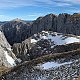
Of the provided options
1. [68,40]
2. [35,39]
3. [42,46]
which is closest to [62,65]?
[68,40]

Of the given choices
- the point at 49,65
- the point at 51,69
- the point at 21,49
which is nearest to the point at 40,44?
the point at 21,49

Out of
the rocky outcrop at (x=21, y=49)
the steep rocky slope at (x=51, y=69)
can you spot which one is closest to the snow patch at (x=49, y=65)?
the steep rocky slope at (x=51, y=69)

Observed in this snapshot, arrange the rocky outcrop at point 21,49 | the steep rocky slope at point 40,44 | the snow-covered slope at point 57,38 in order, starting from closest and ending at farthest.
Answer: the snow-covered slope at point 57,38, the steep rocky slope at point 40,44, the rocky outcrop at point 21,49

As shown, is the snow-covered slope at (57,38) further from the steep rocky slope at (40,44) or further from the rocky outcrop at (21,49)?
the rocky outcrop at (21,49)

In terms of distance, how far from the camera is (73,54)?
46.3m

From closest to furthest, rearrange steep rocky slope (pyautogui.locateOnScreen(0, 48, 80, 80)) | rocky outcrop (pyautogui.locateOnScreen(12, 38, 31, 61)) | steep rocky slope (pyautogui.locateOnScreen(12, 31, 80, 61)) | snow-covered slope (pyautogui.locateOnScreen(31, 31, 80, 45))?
steep rocky slope (pyautogui.locateOnScreen(0, 48, 80, 80))
snow-covered slope (pyautogui.locateOnScreen(31, 31, 80, 45))
steep rocky slope (pyautogui.locateOnScreen(12, 31, 80, 61))
rocky outcrop (pyautogui.locateOnScreen(12, 38, 31, 61))

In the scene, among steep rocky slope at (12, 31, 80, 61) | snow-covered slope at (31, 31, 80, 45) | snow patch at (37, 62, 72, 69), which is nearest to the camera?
snow patch at (37, 62, 72, 69)

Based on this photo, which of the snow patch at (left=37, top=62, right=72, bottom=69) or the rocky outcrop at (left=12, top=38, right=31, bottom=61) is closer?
the snow patch at (left=37, top=62, right=72, bottom=69)

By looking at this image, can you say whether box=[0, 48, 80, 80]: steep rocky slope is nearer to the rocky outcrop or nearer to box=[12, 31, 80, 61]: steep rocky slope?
box=[12, 31, 80, 61]: steep rocky slope

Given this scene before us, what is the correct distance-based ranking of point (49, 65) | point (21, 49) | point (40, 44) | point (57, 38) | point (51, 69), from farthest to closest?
point (21, 49) → point (40, 44) → point (57, 38) → point (49, 65) → point (51, 69)

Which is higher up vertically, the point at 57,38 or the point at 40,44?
the point at 57,38

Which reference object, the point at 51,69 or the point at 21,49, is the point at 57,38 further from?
the point at 51,69

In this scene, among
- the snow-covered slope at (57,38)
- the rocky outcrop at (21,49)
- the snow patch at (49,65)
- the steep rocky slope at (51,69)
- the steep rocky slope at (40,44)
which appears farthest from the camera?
the rocky outcrop at (21,49)

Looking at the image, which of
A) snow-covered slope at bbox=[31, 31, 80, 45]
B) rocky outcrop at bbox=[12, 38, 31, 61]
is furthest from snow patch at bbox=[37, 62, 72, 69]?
rocky outcrop at bbox=[12, 38, 31, 61]
